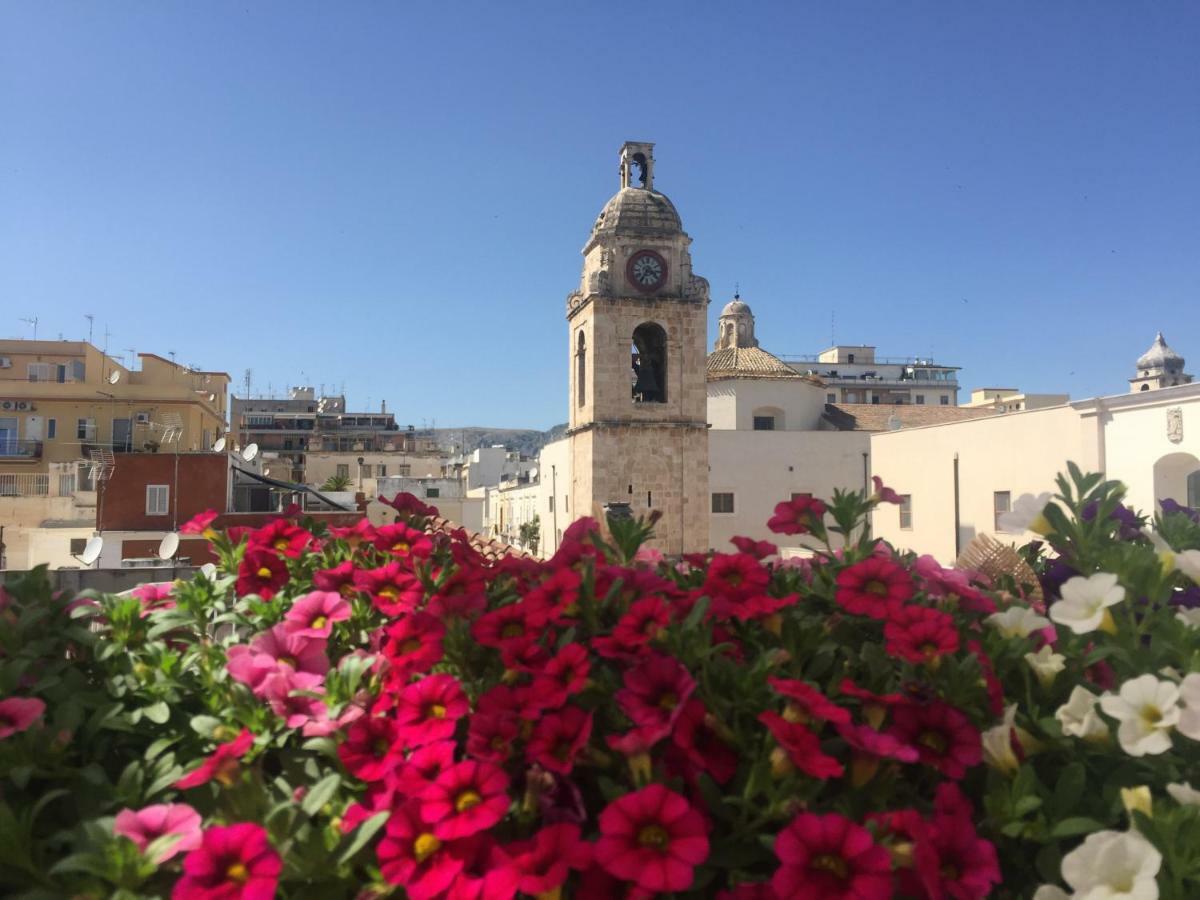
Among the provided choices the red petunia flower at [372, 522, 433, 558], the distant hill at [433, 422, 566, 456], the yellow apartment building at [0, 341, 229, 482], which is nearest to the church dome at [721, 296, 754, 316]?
the yellow apartment building at [0, 341, 229, 482]

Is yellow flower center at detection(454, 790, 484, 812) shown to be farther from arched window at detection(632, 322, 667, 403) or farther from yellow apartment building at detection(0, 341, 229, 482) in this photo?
yellow apartment building at detection(0, 341, 229, 482)

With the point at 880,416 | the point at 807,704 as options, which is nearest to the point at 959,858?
the point at 807,704

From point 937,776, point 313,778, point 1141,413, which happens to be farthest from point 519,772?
point 1141,413

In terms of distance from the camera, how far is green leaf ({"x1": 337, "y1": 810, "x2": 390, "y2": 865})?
1.27m

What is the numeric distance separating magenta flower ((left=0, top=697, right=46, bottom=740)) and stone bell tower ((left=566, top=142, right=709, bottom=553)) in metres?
20.1

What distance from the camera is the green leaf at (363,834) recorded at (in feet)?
4.17

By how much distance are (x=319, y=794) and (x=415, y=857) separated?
7.4 inches

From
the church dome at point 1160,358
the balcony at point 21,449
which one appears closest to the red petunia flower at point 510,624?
the balcony at point 21,449

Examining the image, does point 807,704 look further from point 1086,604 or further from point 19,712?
point 19,712

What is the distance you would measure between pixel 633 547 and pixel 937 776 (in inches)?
32.2

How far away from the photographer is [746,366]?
105ft

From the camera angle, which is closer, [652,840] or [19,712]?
[652,840]

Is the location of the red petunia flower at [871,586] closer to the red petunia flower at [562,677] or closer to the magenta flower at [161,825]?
the red petunia flower at [562,677]

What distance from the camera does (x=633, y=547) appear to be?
209cm
